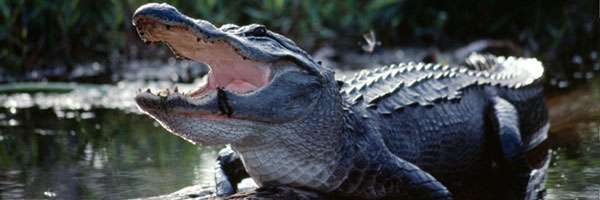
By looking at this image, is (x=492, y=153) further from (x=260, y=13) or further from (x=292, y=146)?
(x=260, y=13)

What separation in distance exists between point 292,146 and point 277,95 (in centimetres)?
22

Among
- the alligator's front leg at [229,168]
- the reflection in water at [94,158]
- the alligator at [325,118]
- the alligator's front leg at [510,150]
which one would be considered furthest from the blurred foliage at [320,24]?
the alligator's front leg at [229,168]

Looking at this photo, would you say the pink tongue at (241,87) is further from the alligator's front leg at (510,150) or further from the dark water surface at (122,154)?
the alligator's front leg at (510,150)

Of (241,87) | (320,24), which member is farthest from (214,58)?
(320,24)

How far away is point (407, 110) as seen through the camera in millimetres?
3287

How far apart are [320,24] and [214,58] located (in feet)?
25.1

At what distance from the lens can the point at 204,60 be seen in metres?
2.63

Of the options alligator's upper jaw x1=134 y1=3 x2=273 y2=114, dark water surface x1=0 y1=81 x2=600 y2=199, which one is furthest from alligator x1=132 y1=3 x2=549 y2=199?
dark water surface x1=0 y1=81 x2=600 y2=199

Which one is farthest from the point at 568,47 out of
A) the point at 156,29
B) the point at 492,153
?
the point at 156,29

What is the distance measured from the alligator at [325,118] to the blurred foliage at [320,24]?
489 cm

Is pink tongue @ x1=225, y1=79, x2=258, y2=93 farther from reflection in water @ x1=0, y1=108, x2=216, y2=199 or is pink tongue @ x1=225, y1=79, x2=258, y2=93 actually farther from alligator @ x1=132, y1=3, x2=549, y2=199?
reflection in water @ x1=0, y1=108, x2=216, y2=199

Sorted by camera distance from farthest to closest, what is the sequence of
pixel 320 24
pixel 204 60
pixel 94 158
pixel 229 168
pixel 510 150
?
1. pixel 320 24
2. pixel 94 158
3. pixel 510 150
4. pixel 229 168
5. pixel 204 60

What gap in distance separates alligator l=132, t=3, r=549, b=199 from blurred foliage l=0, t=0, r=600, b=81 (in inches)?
193

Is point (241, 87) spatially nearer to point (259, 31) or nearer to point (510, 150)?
point (259, 31)
